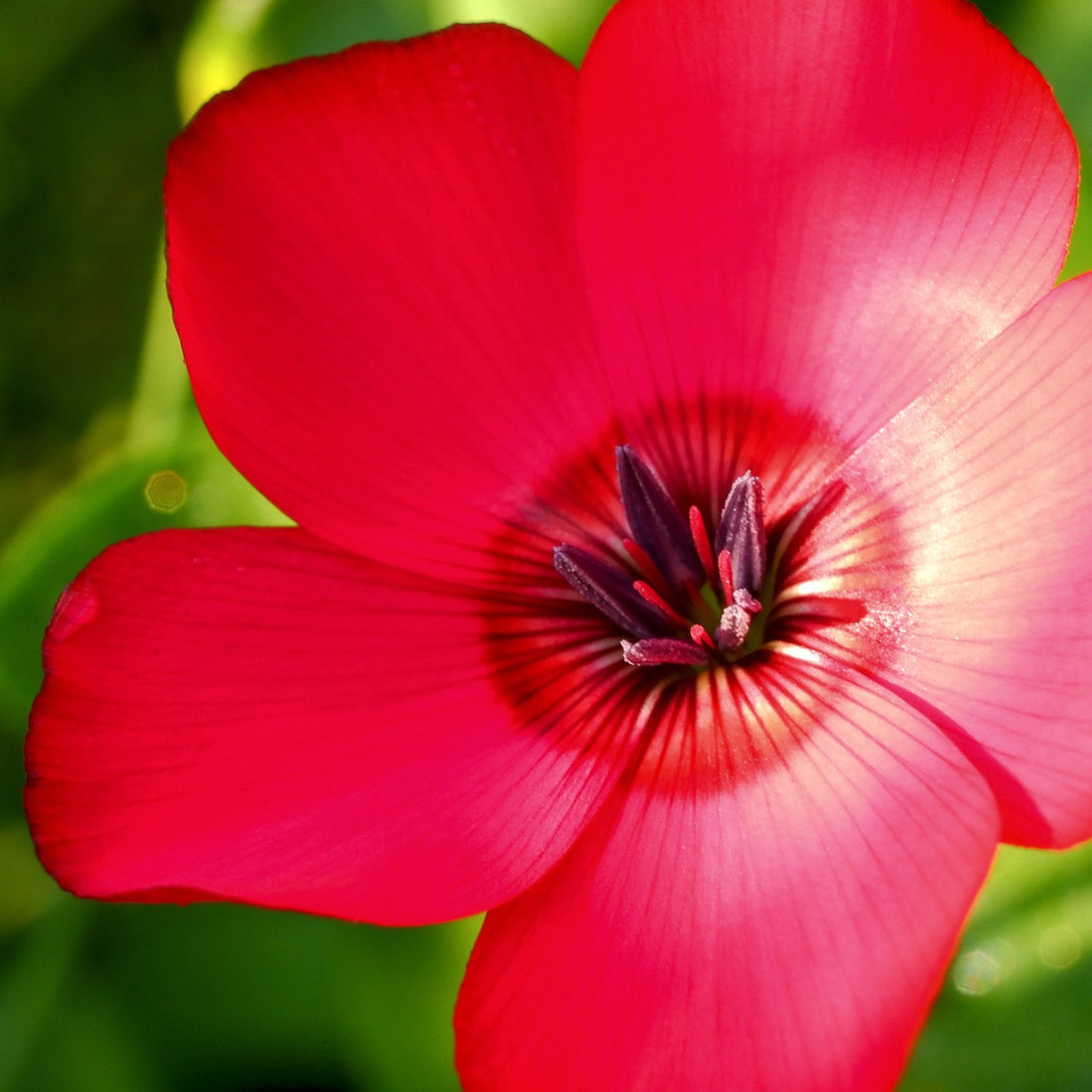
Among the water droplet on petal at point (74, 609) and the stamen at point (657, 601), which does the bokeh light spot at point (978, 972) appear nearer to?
the stamen at point (657, 601)

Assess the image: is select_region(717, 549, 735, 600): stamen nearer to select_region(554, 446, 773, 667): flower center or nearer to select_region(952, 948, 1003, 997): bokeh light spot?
select_region(554, 446, 773, 667): flower center

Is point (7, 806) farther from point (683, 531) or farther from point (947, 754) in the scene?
point (947, 754)

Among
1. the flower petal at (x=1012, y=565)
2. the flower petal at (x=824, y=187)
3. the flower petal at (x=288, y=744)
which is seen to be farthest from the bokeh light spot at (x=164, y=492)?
the flower petal at (x=1012, y=565)

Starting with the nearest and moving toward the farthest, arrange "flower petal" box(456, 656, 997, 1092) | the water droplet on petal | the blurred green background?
1. "flower petal" box(456, 656, 997, 1092)
2. the water droplet on petal
3. the blurred green background

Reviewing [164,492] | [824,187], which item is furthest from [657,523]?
[164,492]

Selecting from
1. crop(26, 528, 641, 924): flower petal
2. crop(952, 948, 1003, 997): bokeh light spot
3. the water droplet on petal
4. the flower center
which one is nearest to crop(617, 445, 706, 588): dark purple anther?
the flower center

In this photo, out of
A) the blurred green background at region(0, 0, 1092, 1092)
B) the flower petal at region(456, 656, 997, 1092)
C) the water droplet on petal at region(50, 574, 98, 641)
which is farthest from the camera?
the blurred green background at region(0, 0, 1092, 1092)

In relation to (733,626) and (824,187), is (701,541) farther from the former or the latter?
(824,187)
